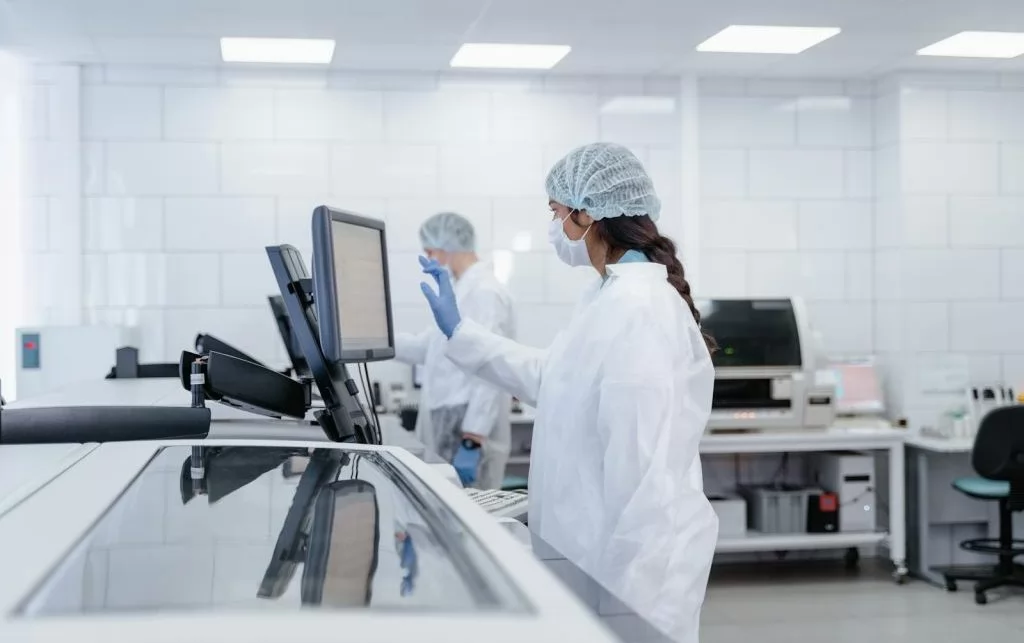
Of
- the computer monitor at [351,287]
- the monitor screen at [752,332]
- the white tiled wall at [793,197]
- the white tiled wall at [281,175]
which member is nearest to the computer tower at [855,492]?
the monitor screen at [752,332]

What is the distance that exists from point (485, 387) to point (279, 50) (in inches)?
75.7

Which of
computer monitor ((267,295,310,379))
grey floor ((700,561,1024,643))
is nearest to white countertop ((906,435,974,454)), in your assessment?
grey floor ((700,561,1024,643))

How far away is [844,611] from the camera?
464cm

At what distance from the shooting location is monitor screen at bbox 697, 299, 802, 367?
4.99 metres

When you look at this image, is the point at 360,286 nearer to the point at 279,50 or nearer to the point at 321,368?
the point at 321,368

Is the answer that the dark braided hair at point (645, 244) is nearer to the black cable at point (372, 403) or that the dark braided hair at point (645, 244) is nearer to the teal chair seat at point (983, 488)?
the black cable at point (372, 403)

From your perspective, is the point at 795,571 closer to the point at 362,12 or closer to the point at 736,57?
the point at 736,57

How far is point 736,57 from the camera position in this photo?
5.13 m

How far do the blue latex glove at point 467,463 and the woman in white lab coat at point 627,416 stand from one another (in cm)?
181

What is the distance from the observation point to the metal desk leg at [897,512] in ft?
16.7

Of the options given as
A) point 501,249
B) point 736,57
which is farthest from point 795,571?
point 736,57

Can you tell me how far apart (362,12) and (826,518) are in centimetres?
307

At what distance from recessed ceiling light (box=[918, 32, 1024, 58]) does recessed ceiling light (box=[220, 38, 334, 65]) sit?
274cm

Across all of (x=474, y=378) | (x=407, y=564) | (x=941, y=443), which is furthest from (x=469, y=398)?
(x=407, y=564)
